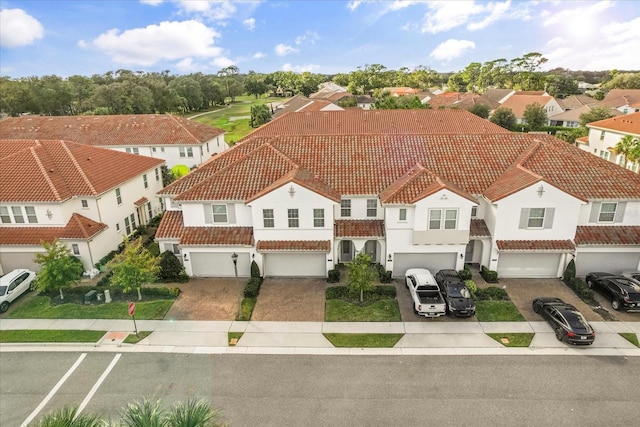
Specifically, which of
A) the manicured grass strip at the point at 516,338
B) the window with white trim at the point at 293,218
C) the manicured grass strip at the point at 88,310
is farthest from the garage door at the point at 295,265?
the manicured grass strip at the point at 516,338

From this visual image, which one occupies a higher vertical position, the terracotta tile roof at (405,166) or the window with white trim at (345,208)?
the terracotta tile roof at (405,166)

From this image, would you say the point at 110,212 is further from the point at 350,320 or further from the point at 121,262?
the point at 350,320

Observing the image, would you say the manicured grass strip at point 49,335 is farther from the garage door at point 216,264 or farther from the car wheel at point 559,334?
the car wheel at point 559,334

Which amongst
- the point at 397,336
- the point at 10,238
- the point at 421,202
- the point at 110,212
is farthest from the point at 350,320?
the point at 10,238

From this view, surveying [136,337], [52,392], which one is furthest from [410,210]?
[52,392]

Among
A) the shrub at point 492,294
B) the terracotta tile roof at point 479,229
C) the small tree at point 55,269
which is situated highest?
the terracotta tile roof at point 479,229

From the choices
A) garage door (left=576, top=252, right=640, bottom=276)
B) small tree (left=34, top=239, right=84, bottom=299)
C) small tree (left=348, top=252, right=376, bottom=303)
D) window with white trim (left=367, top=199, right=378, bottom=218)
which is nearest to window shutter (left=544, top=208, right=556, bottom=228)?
garage door (left=576, top=252, right=640, bottom=276)
